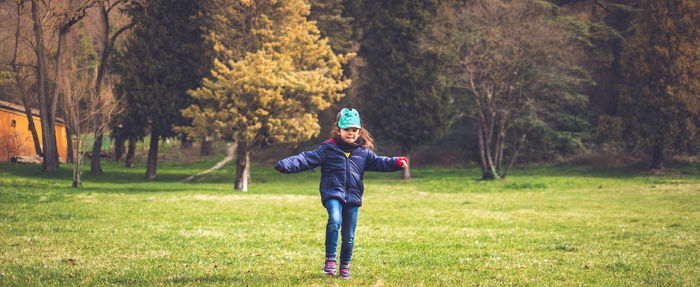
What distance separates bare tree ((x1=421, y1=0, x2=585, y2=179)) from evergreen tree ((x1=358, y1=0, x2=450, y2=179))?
4.80 ft

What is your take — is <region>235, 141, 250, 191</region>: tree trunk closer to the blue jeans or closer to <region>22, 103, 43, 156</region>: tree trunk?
<region>22, 103, 43, 156</region>: tree trunk

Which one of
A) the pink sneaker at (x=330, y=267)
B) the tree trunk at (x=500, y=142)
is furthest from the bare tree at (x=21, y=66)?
the pink sneaker at (x=330, y=267)

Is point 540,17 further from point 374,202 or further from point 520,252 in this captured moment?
point 520,252

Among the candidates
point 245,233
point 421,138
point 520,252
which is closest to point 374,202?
point 245,233

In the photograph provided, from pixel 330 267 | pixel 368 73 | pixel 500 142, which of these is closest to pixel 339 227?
pixel 330 267

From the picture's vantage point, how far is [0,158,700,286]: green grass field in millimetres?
6582

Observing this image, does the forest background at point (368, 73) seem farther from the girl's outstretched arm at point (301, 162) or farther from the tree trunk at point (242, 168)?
the girl's outstretched arm at point (301, 162)

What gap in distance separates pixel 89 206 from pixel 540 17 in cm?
2722

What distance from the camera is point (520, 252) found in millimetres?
8836

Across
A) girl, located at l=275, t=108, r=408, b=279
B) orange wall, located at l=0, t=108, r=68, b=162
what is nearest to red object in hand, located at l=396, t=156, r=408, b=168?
girl, located at l=275, t=108, r=408, b=279

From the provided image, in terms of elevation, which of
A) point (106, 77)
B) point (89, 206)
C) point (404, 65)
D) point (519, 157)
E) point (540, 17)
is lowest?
point (89, 206)

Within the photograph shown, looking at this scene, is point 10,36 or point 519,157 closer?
point 10,36

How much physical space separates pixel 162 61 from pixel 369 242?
90.4 feet

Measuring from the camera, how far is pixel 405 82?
Result: 123 feet
